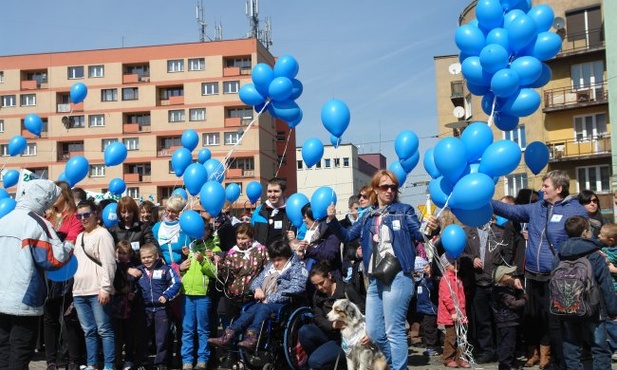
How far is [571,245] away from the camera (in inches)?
248

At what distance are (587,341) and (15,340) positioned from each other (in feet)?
17.5

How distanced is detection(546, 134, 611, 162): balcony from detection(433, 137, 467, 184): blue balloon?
30.3 m

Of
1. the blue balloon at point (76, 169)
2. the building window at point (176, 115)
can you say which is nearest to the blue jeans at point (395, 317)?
the blue balloon at point (76, 169)

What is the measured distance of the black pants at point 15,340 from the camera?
5.70m

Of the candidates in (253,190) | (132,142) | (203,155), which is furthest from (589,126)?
(132,142)

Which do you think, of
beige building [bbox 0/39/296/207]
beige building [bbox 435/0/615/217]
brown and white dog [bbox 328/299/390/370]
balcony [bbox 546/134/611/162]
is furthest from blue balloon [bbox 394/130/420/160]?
beige building [bbox 0/39/296/207]

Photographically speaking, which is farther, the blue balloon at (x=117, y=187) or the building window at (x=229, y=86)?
the building window at (x=229, y=86)

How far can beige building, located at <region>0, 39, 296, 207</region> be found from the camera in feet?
189

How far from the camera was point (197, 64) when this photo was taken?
58438 millimetres

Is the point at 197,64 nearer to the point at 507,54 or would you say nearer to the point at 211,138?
the point at 211,138

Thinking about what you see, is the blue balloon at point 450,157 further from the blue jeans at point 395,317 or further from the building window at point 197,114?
the building window at point 197,114

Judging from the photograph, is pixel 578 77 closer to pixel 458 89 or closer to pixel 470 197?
pixel 458 89

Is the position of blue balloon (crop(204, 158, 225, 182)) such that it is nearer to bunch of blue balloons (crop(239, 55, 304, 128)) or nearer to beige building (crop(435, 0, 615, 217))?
bunch of blue balloons (crop(239, 55, 304, 128))

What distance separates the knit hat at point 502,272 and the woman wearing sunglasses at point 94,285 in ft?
15.2
